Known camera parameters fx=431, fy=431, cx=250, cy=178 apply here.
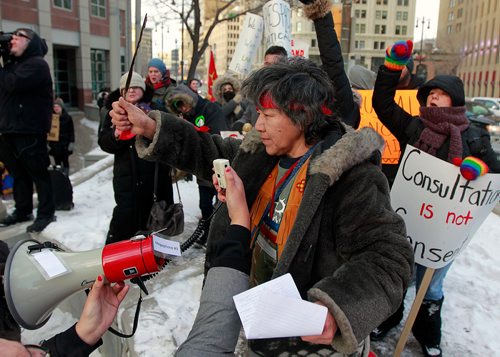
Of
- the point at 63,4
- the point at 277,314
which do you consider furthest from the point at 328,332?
the point at 63,4

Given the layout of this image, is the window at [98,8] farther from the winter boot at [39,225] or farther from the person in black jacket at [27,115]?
the winter boot at [39,225]

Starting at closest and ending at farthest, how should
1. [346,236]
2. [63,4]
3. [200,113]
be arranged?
[346,236] → [200,113] → [63,4]

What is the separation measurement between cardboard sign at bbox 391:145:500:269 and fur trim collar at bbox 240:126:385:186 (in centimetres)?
83

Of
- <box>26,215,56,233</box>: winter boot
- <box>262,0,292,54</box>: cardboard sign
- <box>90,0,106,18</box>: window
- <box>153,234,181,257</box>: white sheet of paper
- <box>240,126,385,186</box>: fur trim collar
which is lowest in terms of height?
<box>26,215,56,233</box>: winter boot

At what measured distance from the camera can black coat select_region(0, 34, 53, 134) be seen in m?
4.33

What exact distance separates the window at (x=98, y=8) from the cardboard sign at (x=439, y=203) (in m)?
24.3

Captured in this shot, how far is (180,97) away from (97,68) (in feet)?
74.1

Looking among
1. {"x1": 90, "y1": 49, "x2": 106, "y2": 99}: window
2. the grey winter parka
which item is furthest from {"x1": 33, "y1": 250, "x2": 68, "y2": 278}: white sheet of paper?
{"x1": 90, "y1": 49, "x2": 106, "y2": 99}: window

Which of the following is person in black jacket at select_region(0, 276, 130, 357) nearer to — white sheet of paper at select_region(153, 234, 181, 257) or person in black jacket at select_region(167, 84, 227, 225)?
white sheet of paper at select_region(153, 234, 181, 257)

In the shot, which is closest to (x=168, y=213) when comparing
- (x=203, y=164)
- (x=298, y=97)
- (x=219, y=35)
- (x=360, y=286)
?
(x=203, y=164)

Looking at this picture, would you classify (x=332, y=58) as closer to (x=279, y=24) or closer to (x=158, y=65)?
(x=158, y=65)

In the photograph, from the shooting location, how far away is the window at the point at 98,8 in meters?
23.2

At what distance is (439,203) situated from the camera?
7.61ft

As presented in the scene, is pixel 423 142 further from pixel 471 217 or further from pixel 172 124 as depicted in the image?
pixel 172 124
